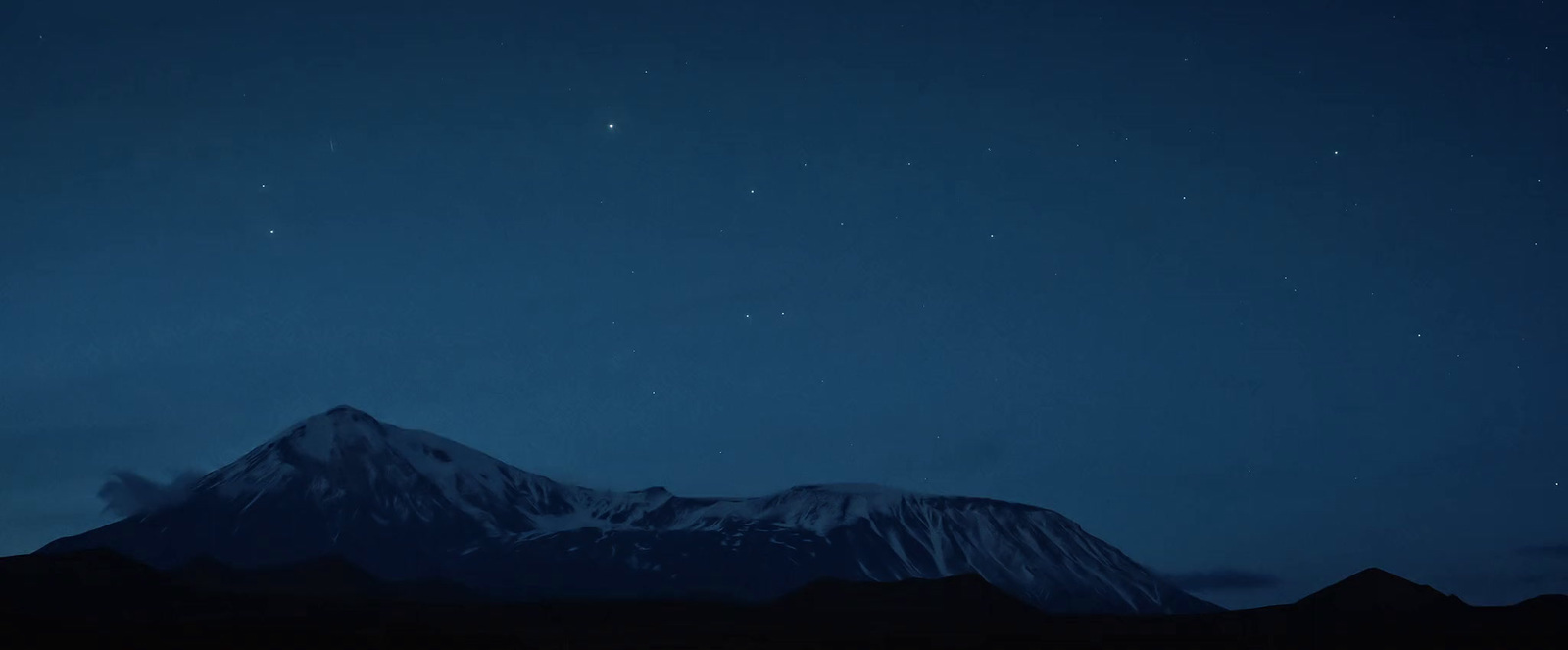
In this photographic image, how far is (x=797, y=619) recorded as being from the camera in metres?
174

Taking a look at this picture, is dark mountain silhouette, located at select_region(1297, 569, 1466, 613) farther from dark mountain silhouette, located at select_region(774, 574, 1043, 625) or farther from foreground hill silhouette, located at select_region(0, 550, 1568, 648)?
dark mountain silhouette, located at select_region(774, 574, 1043, 625)

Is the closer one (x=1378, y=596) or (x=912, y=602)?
(x=1378, y=596)

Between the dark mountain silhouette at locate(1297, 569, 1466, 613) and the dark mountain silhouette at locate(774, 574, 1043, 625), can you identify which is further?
the dark mountain silhouette at locate(774, 574, 1043, 625)

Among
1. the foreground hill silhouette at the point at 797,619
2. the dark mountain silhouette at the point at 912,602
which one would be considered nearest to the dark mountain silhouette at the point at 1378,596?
the foreground hill silhouette at the point at 797,619

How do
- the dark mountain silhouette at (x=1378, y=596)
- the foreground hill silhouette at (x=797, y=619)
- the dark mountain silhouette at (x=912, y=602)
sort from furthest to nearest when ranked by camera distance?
the dark mountain silhouette at (x=912, y=602), the dark mountain silhouette at (x=1378, y=596), the foreground hill silhouette at (x=797, y=619)

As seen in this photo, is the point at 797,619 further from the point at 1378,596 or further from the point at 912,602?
the point at 1378,596

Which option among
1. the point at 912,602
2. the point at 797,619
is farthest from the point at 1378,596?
the point at 797,619

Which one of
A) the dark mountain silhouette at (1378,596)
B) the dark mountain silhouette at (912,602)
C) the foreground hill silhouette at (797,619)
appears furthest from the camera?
the dark mountain silhouette at (912,602)

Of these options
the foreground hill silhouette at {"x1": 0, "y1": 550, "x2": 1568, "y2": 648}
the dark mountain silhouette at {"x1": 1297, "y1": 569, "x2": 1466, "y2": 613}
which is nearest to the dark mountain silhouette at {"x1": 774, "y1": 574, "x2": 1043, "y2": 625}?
the foreground hill silhouette at {"x1": 0, "y1": 550, "x2": 1568, "y2": 648}

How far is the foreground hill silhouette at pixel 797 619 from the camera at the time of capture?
147000 mm

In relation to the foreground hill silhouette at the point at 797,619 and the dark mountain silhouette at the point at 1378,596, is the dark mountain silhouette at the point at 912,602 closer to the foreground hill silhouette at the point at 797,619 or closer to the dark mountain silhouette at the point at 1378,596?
the foreground hill silhouette at the point at 797,619

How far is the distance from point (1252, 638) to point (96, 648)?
118 m

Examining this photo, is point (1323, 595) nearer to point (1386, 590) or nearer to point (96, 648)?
point (1386, 590)

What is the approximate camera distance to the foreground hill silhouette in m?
147
